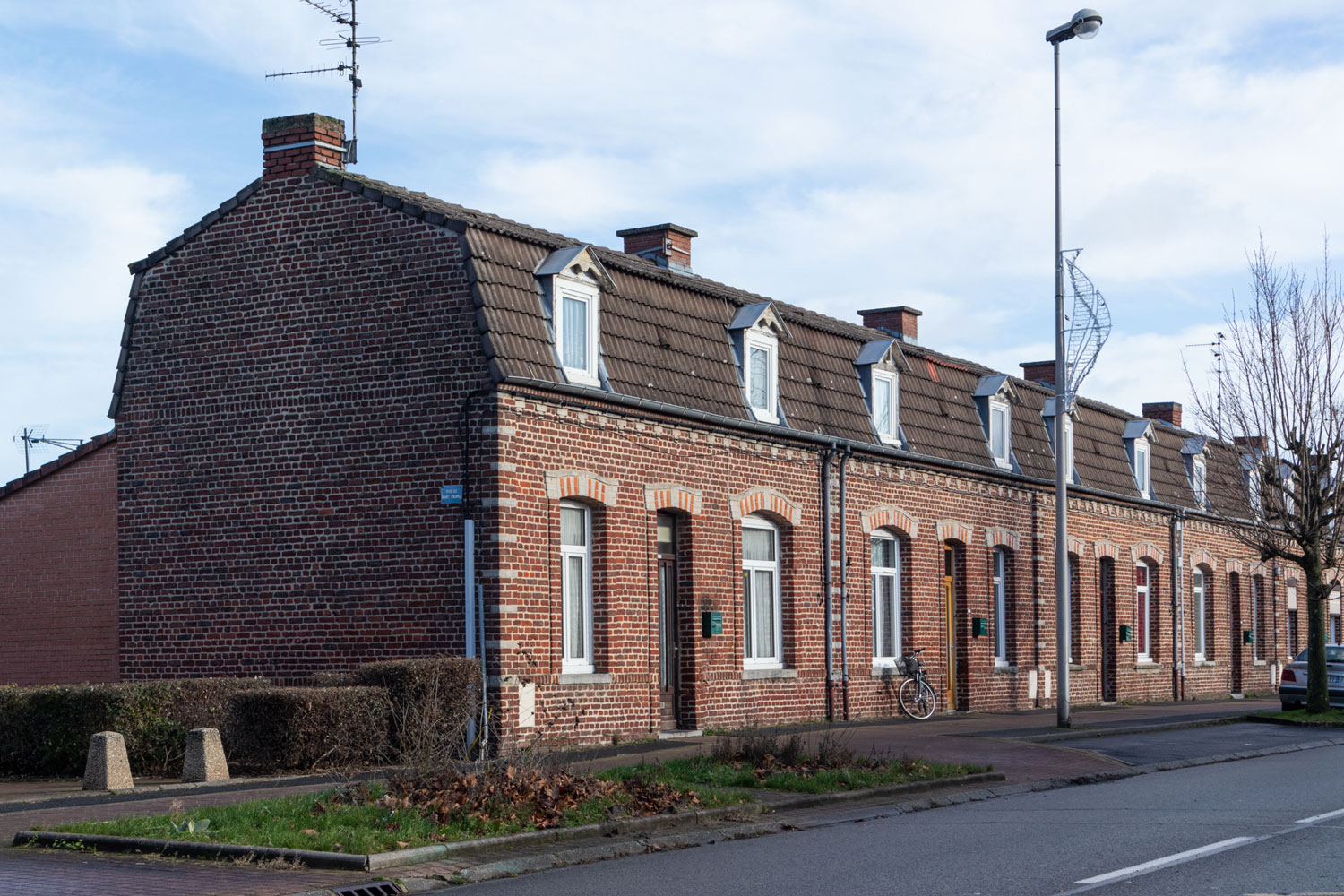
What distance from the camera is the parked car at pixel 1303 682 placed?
3062cm

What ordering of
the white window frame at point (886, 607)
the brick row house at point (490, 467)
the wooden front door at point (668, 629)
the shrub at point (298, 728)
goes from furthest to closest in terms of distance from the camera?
the white window frame at point (886, 607), the wooden front door at point (668, 629), the brick row house at point (490, 467), the shrub at point (298, 728)

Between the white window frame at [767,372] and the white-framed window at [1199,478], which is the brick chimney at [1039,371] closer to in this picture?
the white-framed window at [1199,478]

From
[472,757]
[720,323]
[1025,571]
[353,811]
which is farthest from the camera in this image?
[1025,571]

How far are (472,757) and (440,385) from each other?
14.9 ft

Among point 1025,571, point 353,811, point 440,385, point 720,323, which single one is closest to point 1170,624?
point 1025,571

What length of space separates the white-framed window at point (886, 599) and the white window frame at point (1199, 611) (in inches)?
616

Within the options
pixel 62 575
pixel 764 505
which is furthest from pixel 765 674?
pixel 62 575

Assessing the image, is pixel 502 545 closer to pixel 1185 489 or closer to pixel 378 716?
pixel 378 716

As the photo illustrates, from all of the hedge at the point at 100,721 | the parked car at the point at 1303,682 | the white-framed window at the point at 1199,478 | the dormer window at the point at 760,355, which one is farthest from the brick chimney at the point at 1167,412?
the hedge at the point at 100,721

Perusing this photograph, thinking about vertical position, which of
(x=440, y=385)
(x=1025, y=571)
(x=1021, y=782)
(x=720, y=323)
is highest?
(x=720, y=323)

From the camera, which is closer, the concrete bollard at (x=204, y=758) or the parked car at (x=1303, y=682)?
the concrete bollard at (x=204, y=758)

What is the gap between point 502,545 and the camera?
1805 cm

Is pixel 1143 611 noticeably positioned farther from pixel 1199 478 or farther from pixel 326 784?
pixel 326 784

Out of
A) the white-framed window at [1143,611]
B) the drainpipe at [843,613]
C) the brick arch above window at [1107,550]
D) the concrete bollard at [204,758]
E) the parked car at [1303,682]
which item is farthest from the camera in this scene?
the white-framed window at [1143,611]
